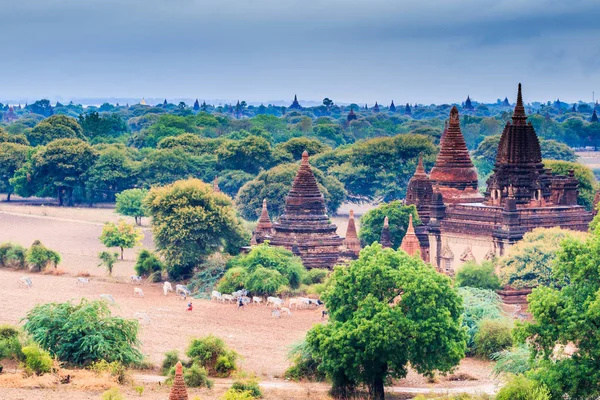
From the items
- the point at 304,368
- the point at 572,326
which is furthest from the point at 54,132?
the point at 572,326

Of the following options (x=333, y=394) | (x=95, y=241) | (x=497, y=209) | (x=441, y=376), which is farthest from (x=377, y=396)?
(x=95, y=241)

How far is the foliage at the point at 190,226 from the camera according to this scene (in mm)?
57562

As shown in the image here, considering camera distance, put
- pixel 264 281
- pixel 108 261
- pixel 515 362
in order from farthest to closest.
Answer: pixel 108 261 < pixel 264 281 < pixel 515 362

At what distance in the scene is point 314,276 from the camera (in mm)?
55031

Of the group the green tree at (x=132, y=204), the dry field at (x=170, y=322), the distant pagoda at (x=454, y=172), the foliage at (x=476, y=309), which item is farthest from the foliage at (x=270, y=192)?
the foliage at (x=476, y=309)

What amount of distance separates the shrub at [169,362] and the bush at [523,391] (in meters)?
9.82

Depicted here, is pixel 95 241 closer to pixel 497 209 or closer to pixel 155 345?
pixel 497 209

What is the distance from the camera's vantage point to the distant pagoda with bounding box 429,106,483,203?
6253 centimetres

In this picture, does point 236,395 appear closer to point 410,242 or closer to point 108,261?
point 410,242

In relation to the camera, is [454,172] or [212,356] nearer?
[212,356]

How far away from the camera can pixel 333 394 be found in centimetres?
3703

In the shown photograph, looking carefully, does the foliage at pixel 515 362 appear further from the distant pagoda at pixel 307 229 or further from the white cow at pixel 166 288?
the distant pagoda at pixel 307 229

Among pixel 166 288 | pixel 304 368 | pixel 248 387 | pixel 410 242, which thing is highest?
pixel 410 242

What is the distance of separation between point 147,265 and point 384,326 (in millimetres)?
24330
